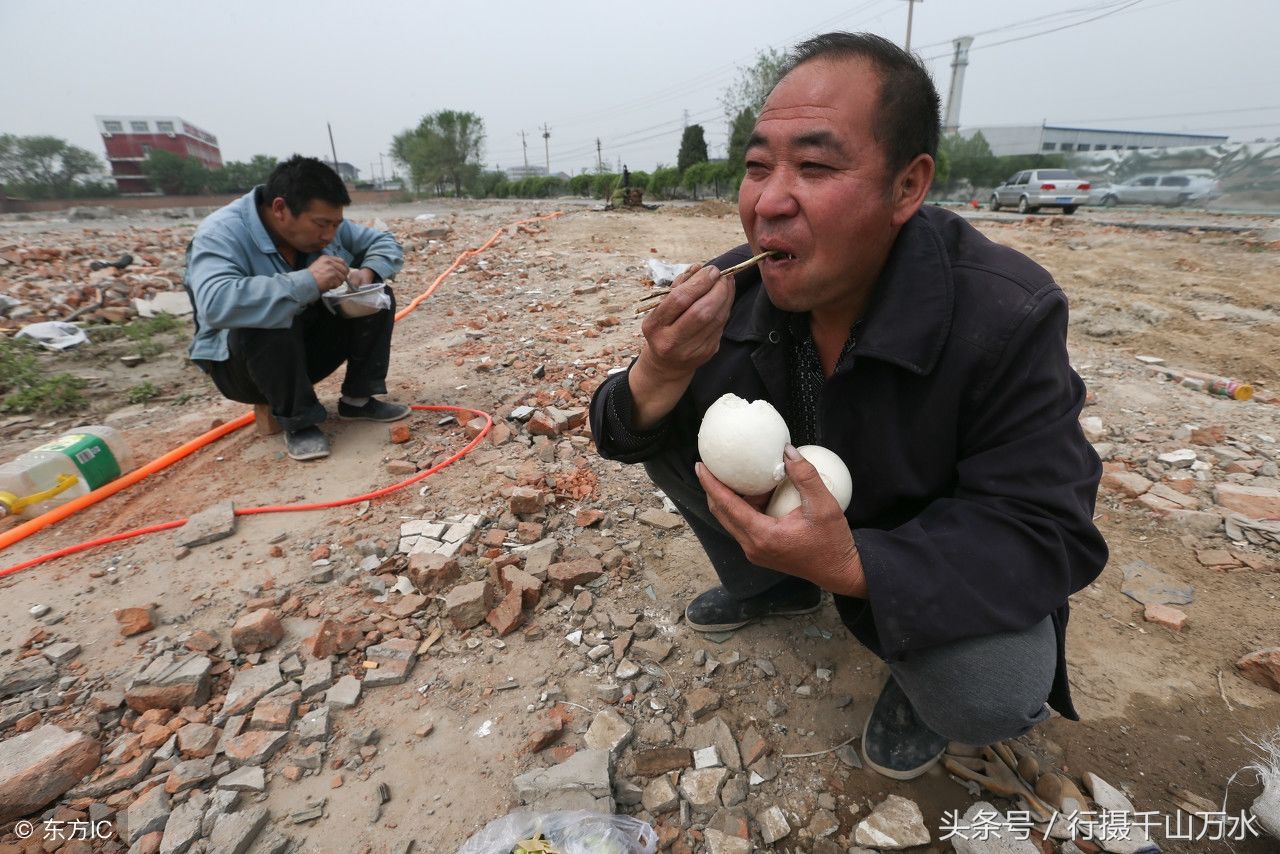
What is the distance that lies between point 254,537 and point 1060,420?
3013mm

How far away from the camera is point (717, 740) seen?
5.69 feet

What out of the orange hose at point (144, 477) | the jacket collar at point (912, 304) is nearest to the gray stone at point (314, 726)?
the orange hose at point (144, 477)

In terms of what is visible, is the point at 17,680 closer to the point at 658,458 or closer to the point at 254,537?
the point at 254,537

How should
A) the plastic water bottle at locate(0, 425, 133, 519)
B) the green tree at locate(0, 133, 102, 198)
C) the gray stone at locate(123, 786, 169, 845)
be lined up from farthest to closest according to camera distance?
the green tree at locate(0, 133, 102, 198)
the plastic water bottle at locate(0, 425, 133, 519)
the gray stone at locate(123, 786, 169, 845)

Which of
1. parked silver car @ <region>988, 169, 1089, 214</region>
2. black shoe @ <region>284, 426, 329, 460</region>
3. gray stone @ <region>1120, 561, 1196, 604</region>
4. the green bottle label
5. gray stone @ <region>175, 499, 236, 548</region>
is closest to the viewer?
gray stone @ <region>1120, 561, 1196, 604</region>

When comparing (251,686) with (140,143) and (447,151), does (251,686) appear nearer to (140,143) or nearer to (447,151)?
(447,151)

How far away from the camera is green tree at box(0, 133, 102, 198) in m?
42.1

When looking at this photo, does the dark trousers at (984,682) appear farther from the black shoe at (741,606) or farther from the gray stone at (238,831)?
the gray stone at (238,831)

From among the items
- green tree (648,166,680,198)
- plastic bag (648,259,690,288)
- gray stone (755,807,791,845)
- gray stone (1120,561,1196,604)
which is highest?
green tree (648,166,680,198)

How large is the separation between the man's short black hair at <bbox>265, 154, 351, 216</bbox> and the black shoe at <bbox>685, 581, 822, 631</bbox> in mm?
2749

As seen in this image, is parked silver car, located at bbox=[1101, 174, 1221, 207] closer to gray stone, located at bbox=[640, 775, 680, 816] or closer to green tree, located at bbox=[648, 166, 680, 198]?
green tree, located at bbox=[648, 166, 680, 198]

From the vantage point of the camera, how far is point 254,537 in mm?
2721

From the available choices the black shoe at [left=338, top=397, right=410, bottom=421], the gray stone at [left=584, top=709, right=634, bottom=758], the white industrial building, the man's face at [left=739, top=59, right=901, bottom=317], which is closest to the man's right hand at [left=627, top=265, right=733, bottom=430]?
the man's face at [left=739, top=59, right=901, bottom=317]

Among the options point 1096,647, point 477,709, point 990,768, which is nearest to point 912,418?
point 990,768
